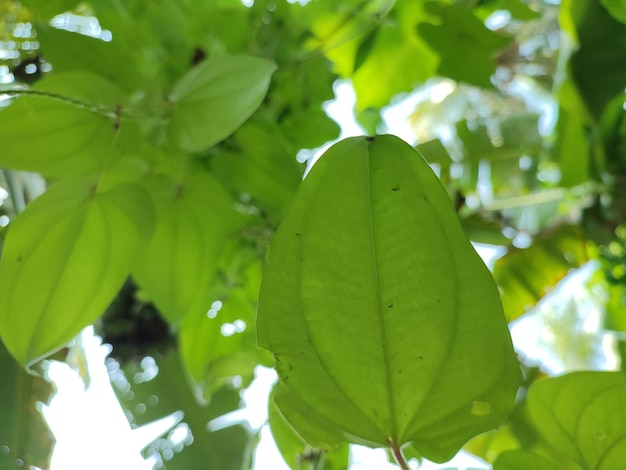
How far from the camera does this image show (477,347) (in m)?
0.28

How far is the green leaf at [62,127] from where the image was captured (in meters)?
0.41

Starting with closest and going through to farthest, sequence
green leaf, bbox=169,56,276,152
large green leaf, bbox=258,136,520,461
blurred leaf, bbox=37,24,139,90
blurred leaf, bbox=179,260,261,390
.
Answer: large green leaf, bbox=258,136,520,461 → green leaf, bbox=169,56,276,152 → blurred leaf, bbox=37,24,139,90 → blurred leaf, bbox=179,260,261,390

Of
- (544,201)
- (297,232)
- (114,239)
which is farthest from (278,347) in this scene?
→ (544,201)

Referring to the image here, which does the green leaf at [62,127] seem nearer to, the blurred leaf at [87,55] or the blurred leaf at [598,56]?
the blurred leaf at [87,55]

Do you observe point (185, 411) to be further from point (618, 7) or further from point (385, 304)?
point (618, 7)

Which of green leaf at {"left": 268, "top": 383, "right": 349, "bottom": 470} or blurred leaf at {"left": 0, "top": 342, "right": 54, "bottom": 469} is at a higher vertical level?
blurred leaf at {"left": 0, "top": 342, "right": 54, "bottom": 469}

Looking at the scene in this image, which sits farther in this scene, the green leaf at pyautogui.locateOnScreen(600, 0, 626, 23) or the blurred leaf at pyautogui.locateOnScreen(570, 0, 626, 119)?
the blurred leaf at pyautogui.locateOnScreen(570, 0, 626, 119)

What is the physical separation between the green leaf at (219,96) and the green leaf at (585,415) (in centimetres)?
26

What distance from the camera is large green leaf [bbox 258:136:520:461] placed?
27 centimetres

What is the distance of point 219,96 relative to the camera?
0.40 metres

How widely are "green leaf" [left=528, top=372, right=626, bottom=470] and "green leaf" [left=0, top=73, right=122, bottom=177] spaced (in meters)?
0.36

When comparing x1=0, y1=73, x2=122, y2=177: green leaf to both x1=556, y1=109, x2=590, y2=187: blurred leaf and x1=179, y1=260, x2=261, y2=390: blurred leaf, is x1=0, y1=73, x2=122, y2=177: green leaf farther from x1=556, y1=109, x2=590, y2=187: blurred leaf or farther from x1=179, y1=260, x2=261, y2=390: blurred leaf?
x1=556, y1=109, x2=590, y2=187: blurred leaf

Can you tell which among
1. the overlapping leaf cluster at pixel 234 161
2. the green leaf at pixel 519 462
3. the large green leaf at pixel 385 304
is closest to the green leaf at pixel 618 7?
the overlapping leaf cluster at pixel 234 161

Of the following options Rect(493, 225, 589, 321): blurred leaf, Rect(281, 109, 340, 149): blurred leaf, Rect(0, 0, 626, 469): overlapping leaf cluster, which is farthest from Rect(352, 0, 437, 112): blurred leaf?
Rect(493, 225, 589, 321): blurred leaf
